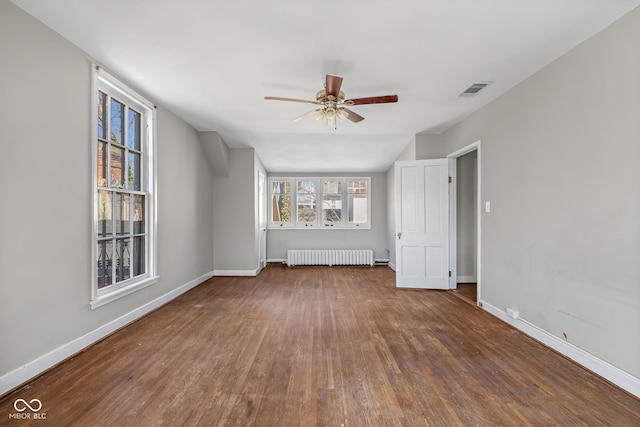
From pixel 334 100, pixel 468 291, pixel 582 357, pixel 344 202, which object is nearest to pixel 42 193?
pixel 334 100

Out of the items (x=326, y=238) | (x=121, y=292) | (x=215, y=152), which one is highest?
(x=215, y=152)

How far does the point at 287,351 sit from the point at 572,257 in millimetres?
2571

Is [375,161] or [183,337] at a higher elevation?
[375,161]

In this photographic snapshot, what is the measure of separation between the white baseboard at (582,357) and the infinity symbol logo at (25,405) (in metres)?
3.84

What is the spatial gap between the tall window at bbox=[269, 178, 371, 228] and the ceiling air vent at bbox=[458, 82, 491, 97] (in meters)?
4.09

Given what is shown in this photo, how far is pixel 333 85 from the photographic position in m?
2.71

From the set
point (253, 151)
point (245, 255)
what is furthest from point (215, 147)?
point (245, 255)

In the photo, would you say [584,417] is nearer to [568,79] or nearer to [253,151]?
[568,79]

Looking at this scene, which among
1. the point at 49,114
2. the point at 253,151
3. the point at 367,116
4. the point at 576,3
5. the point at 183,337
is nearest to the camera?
the point at 576,3

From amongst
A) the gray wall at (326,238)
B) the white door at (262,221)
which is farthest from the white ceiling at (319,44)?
the gray wall at (326,238)

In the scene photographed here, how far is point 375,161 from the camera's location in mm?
6570

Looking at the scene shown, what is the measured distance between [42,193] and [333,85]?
2490mm

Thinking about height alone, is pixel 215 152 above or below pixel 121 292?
above

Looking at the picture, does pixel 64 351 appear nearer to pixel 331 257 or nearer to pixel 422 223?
pixel 422 223
